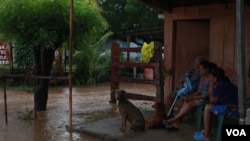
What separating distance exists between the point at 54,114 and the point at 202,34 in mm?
3883

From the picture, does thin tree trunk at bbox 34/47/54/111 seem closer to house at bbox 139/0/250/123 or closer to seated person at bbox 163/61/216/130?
house at bbox 139/0/250/123

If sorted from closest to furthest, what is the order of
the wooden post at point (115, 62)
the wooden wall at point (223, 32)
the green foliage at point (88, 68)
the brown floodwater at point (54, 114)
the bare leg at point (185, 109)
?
the bare leg at point (185, 109), the brown floodwater at point (54, 114), the wooden wall at point (223, 32), the wooden post at point (115, 62), the green foliage at point (88, 68)

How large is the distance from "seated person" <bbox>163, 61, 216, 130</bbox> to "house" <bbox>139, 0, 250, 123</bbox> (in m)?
0.91

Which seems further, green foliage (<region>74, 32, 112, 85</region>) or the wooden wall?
green foliage (<region>74, 32, 112, 85</region>)

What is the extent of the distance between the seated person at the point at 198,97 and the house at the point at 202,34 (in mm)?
913

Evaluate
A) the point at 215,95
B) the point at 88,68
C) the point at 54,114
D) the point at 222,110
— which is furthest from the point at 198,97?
the point at 88,68

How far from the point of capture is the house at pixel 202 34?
8781 mm

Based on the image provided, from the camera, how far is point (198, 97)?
24.8ft

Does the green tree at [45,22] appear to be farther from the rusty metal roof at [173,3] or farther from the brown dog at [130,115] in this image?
the brown dog at [130,115]

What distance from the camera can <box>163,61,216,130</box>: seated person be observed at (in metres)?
7.48

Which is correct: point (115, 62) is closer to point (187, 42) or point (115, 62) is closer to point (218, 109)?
point (187, 42)

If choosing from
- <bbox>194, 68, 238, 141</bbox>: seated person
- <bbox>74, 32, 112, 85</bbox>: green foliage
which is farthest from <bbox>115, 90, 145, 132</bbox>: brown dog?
<bbox>74, 32, 112, 85</bbox>: green foliage

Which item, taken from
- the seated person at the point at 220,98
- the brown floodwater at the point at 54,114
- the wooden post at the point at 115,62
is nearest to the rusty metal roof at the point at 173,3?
the wooden post at the point at 115,62

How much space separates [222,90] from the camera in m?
6.76
